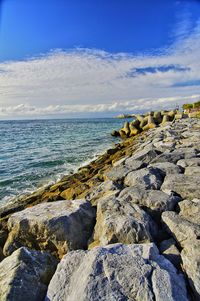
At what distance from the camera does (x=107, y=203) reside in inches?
136

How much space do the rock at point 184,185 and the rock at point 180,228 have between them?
0.81 metres

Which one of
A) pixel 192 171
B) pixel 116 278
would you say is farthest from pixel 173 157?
pixel 116 278

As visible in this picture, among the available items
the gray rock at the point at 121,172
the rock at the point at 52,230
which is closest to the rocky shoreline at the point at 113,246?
the rock at the point at 52,230

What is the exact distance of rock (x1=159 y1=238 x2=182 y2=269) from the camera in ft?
8.21

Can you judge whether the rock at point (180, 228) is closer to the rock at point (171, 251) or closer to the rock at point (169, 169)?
the rock at point (171, 251)

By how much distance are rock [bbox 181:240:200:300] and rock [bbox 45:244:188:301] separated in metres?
0.08

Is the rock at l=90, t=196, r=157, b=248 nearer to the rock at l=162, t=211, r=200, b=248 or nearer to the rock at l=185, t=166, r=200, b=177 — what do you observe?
the rock at l=162, t=211, r=200, b=248

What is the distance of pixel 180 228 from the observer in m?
2.81

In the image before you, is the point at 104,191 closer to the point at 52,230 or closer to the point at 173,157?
the point at 52,230

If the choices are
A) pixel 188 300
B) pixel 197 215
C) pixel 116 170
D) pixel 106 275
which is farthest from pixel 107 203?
pixel 116 170

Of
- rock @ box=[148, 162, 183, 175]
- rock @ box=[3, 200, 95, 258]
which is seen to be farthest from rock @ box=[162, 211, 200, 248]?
rock @ box=[148, 162, 183, 175]

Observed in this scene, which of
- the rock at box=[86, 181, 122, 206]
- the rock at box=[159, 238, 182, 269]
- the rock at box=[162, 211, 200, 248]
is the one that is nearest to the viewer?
the rock at box=[159, 238, 182, 269]

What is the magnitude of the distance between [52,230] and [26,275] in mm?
922

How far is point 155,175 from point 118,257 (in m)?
2.56
